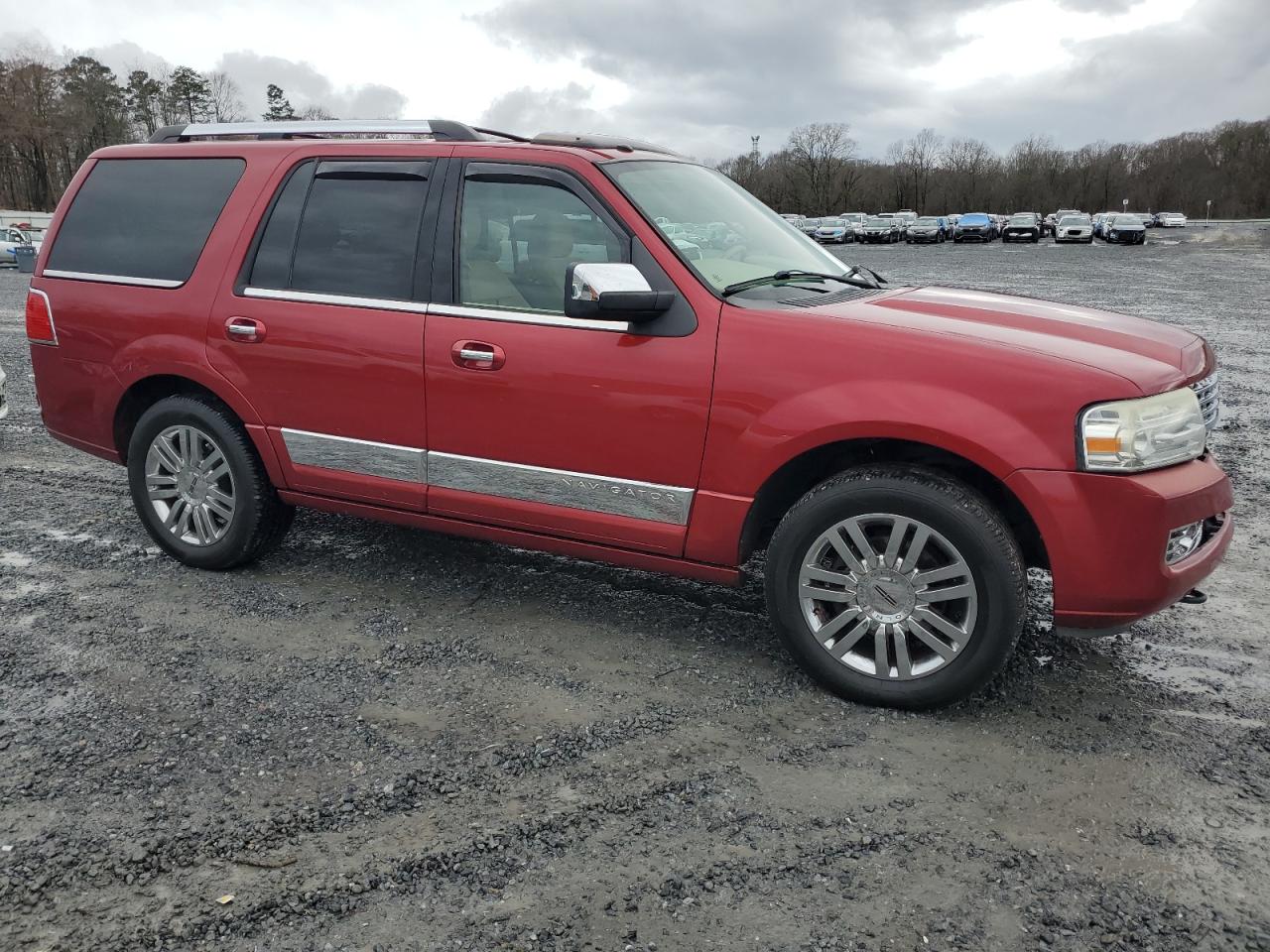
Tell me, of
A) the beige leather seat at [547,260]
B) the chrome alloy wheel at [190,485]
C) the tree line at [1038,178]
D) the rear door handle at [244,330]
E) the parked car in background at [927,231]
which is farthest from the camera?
the tree line at [1038,178]

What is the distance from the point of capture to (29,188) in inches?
3054

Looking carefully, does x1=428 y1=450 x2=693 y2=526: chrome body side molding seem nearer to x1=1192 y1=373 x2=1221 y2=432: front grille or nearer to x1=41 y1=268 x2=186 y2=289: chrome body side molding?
x1=41 y1=268 x2=186 y2=289: chrome body side molding

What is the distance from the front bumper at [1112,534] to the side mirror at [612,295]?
4.48ft

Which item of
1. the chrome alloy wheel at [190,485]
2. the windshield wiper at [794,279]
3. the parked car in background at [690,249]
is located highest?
the parked car in background at [690,249]

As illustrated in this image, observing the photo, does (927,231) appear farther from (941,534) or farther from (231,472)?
(941,534)

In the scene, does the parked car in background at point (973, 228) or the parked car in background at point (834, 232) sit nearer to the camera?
the parked car in background at point (973, 228)

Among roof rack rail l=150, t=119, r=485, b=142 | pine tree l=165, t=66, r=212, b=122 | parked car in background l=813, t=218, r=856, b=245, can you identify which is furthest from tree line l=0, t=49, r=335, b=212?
roof rack rail l=150, t=119, r=485, b=142

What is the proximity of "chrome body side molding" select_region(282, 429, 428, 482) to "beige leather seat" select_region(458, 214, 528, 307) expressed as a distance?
707 millimetres

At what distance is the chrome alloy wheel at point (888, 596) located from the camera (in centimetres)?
344

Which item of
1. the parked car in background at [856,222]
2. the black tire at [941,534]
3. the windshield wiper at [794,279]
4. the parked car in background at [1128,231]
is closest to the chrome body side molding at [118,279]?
the windshield wiper at [794,279]

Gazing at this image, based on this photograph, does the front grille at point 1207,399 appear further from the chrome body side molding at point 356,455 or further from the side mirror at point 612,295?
the chrome body side molding at point 356,455

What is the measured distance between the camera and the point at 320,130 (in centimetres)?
472

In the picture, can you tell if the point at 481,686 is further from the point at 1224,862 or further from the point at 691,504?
the point at 1224,862

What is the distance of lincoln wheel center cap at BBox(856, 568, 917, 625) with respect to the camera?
3.49m
